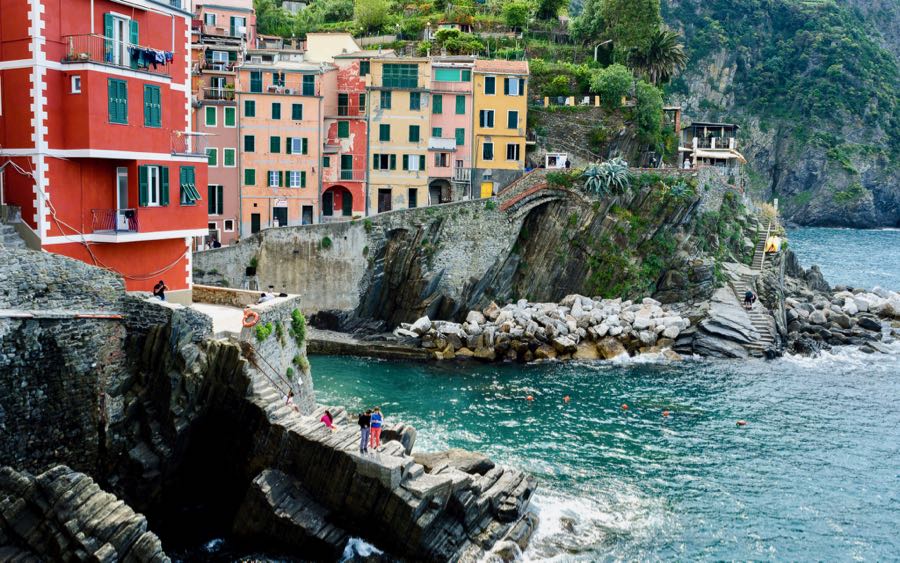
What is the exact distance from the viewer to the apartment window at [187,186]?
113ft

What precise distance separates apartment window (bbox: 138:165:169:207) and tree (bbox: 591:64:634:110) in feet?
142

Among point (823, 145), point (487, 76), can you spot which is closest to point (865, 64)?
point (823, 145)

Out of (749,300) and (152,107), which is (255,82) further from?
(749,300)

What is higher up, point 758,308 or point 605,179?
point 605,179

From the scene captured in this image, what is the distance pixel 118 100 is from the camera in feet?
100.0

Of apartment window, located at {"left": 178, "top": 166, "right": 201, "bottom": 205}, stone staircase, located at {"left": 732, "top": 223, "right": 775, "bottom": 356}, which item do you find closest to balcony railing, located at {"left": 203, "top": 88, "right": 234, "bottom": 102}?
apartment window, located at {"left": 178, "top": 166, "right": 201, "bottom": 205}

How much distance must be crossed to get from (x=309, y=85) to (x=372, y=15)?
25.5 m

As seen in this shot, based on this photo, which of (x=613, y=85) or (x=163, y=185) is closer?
(x=163, y=185)

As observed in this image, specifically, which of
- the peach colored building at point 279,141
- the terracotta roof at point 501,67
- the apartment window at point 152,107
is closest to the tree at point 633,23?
the terracotta roof at point 501,67

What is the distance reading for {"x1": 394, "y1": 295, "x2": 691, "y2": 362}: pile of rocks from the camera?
55062 millimetres

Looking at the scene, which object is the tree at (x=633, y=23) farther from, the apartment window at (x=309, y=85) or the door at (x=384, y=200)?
the apartment window at (x=309, y=85)

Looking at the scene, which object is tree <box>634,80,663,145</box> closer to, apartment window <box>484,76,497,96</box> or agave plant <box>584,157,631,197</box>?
agave plant <box>584,157,631,197</box>

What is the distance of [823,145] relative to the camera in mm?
165500

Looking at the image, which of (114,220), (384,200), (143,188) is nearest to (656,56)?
(384,200)
